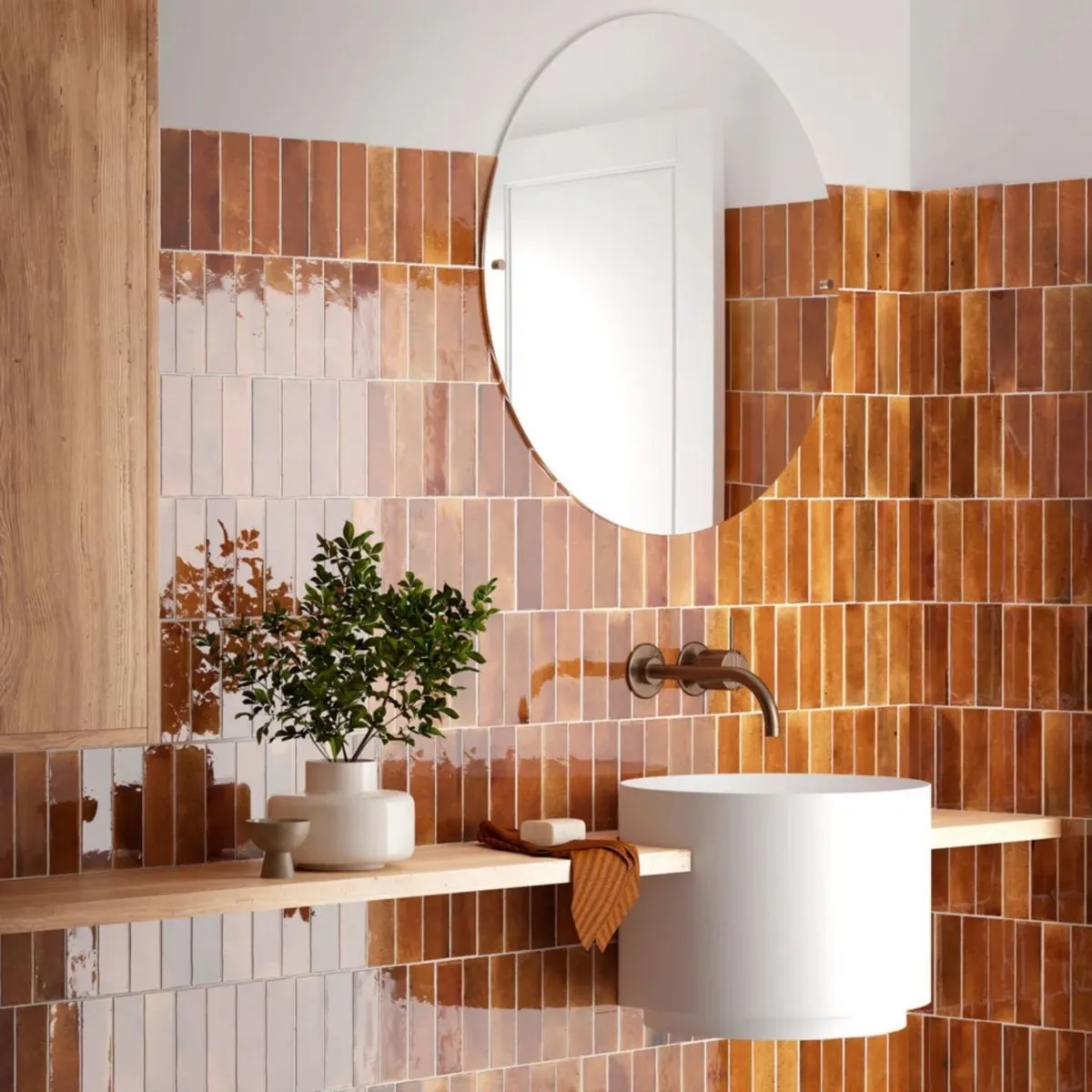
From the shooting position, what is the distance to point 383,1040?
2.70 metres

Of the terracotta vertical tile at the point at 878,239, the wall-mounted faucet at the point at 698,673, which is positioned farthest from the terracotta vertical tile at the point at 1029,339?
the wall-mounted faucet at the point at 698,673

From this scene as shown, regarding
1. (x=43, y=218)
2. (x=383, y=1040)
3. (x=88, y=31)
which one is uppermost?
(x=88, y=31)

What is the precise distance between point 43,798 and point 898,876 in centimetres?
116

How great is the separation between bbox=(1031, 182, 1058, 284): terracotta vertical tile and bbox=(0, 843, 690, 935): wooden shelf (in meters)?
1.16

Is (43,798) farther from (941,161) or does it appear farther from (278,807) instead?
(941,161)

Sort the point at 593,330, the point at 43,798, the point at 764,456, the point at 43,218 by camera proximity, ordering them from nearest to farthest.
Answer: the point at 43,218 < the point at 43,798 < the point at 593,330 < the point at 764,456

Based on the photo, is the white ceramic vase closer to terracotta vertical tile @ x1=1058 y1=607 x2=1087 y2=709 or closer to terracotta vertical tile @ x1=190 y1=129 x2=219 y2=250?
terracotta vertical tile @ x1=190 y1=129 x2=219 y2=250

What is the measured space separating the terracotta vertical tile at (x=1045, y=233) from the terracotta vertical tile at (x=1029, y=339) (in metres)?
0.03

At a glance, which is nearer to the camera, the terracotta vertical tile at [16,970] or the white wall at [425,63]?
the terracotta vertical tile at [16,970]

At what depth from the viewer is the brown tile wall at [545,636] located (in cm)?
254

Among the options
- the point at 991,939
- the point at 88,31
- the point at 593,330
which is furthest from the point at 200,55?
the point at 991,939

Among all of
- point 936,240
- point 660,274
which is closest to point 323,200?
point 660,274

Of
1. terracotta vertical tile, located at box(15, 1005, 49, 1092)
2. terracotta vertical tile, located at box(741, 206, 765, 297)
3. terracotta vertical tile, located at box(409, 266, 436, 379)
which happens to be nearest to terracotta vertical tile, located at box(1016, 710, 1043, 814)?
terracotta vertical tile, located at box(741, 206, 765, 297)

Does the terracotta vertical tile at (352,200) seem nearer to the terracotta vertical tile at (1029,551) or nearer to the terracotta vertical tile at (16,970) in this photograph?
the terracotta vertical tile at (16,970)
